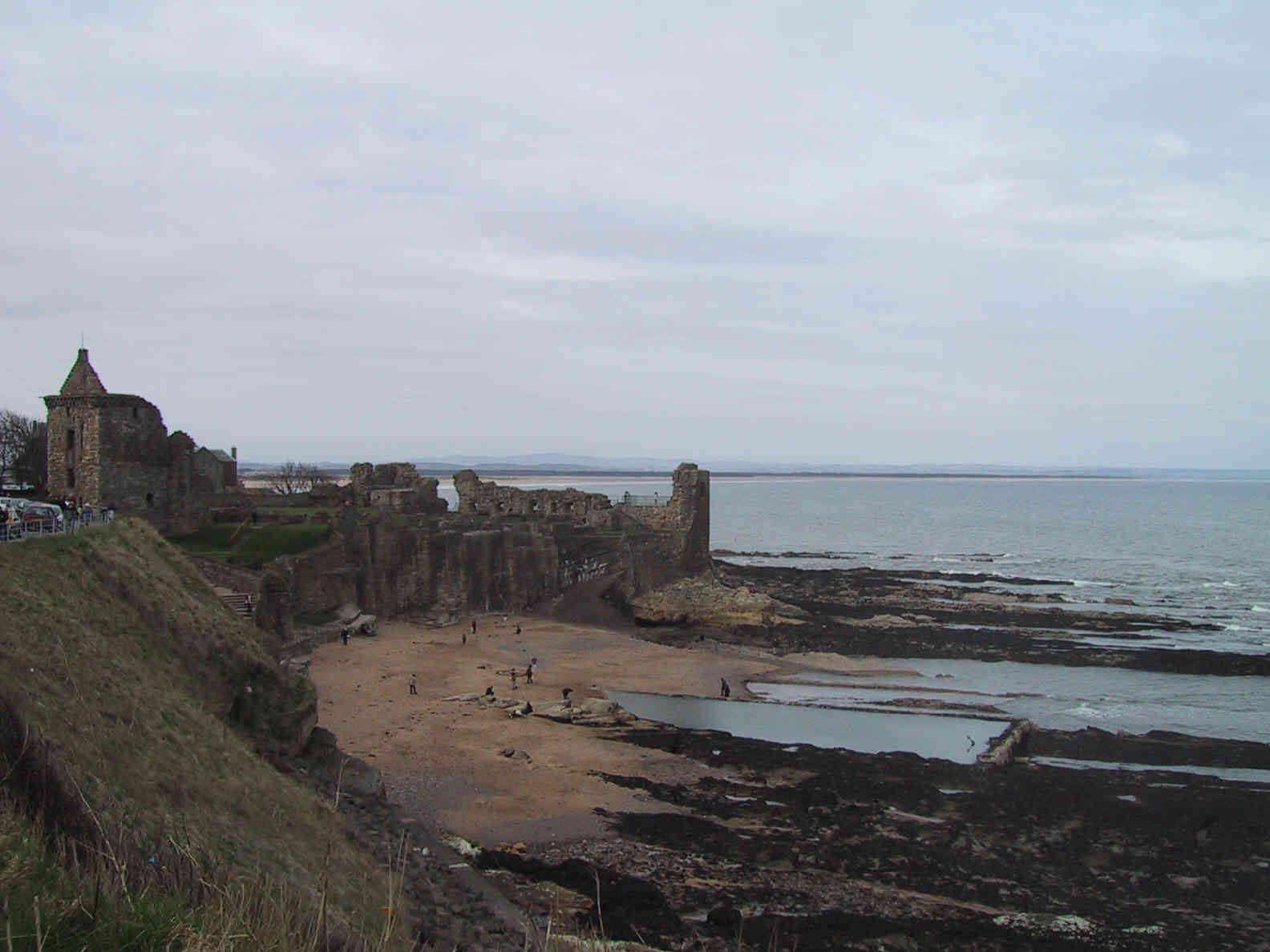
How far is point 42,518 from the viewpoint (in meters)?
21.8

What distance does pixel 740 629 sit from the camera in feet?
161

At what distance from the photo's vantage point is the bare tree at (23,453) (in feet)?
175

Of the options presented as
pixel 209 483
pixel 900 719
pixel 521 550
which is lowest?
pixel 900 719

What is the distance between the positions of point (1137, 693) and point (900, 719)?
33.9ft

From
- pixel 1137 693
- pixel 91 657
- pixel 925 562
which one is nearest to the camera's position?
pixel 91 657

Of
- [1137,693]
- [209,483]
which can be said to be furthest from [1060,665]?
[209,483]

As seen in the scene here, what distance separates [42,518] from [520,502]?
41252mm

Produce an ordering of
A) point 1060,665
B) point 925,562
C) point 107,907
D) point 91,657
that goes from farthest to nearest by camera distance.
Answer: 1. point 925,562
2. point 1060,665
3. point 91,657
4. point 107,907

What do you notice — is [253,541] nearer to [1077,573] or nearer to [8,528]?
[8,528]

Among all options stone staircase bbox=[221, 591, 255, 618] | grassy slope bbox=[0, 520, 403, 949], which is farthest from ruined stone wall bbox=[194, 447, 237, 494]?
grassy slope bbox=[0, 520, 403, 949]

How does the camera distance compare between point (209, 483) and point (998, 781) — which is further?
point (209, 483)

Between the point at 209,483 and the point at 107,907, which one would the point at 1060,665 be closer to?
the point at 209,483

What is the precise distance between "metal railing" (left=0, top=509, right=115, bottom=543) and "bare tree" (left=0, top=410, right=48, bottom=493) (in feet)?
89.5

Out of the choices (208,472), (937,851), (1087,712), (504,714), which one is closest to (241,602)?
(504,714)
